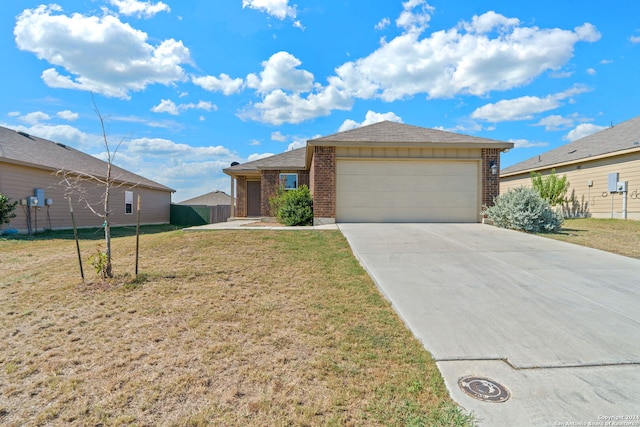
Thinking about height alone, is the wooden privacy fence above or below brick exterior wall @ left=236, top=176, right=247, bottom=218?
below

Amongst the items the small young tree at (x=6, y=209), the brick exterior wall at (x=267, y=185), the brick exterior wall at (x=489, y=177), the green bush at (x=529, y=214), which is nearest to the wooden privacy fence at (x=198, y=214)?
the brick exterior wall at (x=267, y=185)

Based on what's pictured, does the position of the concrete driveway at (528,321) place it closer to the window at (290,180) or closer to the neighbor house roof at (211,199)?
the window at (290,180)

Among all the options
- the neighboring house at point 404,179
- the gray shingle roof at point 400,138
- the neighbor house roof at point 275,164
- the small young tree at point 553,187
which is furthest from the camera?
the neighbor house roof at point 275,164

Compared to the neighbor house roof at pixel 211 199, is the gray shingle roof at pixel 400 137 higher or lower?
higher

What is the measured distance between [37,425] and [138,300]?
2.24m

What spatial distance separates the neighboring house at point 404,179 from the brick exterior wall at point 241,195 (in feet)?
28.6

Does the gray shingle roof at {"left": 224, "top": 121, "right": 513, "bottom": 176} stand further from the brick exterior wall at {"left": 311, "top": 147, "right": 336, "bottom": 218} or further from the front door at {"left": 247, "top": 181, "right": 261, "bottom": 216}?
the front door at {"left": 247, "top": 181, "right": 261, "bottom": 216}

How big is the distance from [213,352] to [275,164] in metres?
14.2

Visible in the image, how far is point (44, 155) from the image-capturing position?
14.6m

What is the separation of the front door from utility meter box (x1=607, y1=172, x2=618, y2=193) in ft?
54.5

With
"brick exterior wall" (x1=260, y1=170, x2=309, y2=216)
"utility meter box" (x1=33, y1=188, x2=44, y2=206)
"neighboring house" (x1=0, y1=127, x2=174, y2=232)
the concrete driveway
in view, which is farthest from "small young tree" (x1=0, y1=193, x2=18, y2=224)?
the concrete driveway

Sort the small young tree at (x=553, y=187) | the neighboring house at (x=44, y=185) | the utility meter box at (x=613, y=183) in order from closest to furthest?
the neighboring house at (x=44, y=185), the utility meter box at (x=613, y=183), the small young tree at (x=553, y=187)

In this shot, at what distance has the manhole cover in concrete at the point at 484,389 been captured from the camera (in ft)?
7.70

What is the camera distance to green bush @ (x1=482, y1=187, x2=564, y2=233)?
912 centimetres
